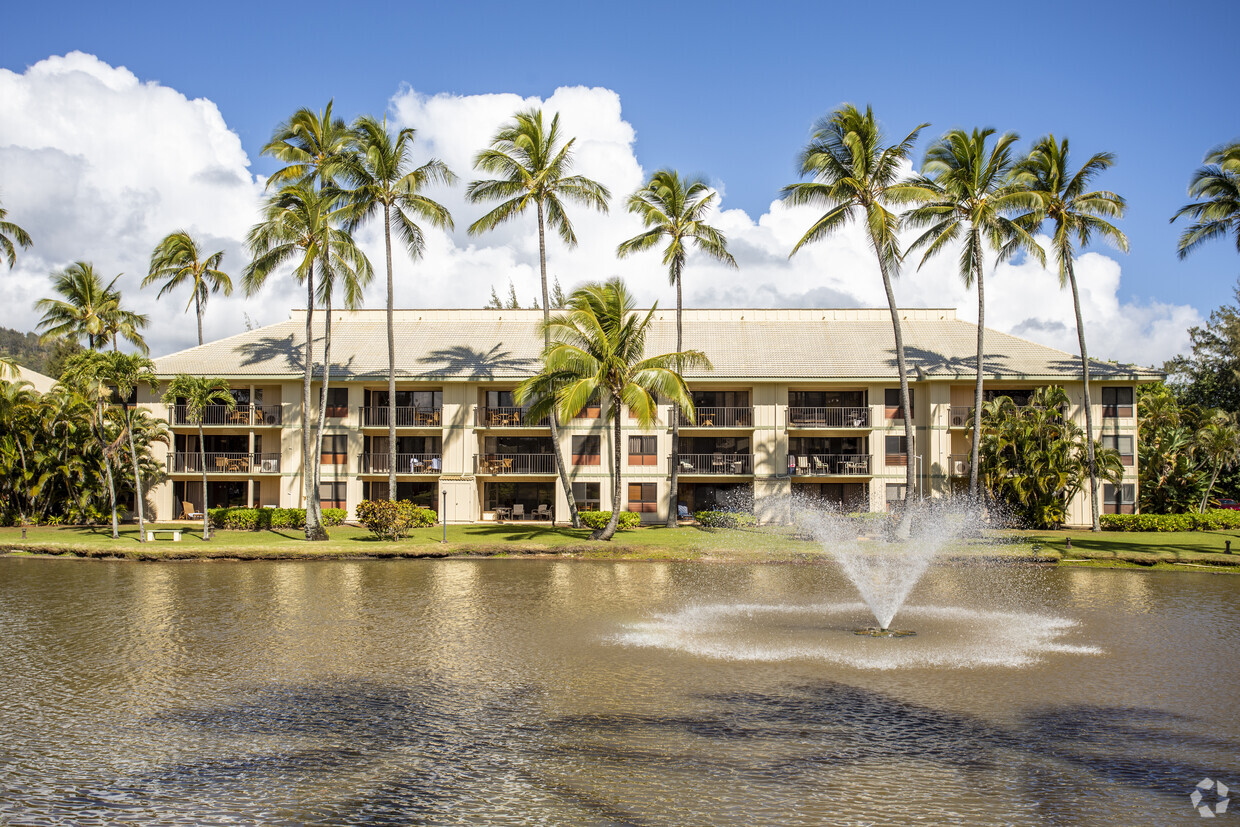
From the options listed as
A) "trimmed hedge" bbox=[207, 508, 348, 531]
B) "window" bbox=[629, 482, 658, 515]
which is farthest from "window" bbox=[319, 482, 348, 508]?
"window" bbox=[629, 482, 658, 515]

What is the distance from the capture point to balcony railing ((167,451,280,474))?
40812mm

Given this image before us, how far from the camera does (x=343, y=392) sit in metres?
42.5

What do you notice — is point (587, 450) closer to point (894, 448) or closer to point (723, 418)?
point (723, 418)

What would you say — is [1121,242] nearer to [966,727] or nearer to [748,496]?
[748,496]

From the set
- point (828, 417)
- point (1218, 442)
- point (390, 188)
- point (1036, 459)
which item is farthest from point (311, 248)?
point (1218, 442)

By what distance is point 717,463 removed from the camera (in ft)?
136

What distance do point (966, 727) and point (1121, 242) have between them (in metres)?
32.2

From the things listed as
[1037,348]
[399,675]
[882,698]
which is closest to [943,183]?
[1037,348]

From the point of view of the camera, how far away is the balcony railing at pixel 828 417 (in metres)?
41.4

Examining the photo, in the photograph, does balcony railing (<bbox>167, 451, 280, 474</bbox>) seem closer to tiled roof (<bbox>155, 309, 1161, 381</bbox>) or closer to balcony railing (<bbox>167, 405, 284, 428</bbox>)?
balcony railing (<bbox>167, 405, 284, 428</bbox>)

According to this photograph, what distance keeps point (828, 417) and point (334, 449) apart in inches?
943

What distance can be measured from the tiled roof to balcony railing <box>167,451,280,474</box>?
155 inches

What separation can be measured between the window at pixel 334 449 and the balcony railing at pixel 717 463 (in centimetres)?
1577

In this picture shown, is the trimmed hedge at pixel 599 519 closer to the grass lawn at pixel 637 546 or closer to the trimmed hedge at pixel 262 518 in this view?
the grass lawn at pixel 637 546
